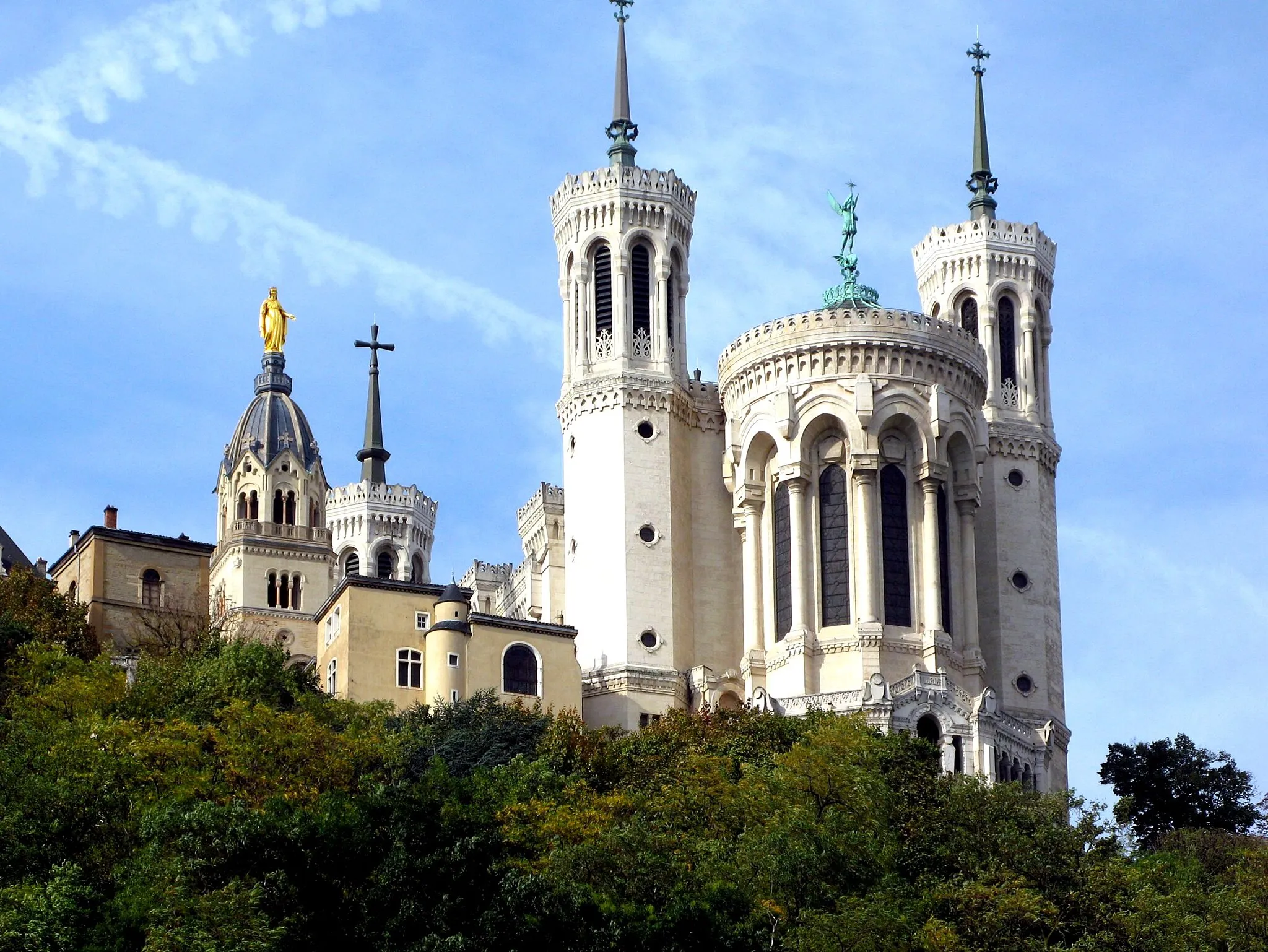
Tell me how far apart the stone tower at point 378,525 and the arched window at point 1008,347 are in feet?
120

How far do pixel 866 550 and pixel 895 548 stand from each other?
175cm

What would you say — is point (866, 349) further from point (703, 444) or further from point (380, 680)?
point (380, 680)

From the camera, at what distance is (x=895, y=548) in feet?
299

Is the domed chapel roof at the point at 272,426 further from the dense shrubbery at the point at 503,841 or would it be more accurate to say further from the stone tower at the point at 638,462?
the dense shrubbery at the point at 503,841

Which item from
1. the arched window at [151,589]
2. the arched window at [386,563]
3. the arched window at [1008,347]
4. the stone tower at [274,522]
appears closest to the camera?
the arched window at [151,589]

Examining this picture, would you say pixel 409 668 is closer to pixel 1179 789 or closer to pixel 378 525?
pixel 1179 789

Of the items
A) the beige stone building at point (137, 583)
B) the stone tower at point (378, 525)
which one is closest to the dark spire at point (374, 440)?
the stone tower at point (378, 525)

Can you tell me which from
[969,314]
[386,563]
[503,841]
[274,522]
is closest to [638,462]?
[969,314]

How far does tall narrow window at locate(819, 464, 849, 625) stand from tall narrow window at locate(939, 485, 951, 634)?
3.33m

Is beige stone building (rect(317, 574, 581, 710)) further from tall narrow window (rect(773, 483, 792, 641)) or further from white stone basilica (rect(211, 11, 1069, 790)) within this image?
tall narrow window (rect(773, 483, 792, 641))

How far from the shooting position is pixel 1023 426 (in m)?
102

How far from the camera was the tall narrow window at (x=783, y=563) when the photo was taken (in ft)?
299

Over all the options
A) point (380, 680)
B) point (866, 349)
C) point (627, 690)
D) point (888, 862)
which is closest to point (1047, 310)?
point (866, 349)

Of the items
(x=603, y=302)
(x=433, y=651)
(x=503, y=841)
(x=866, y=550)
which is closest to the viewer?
(x=503, y=841)
